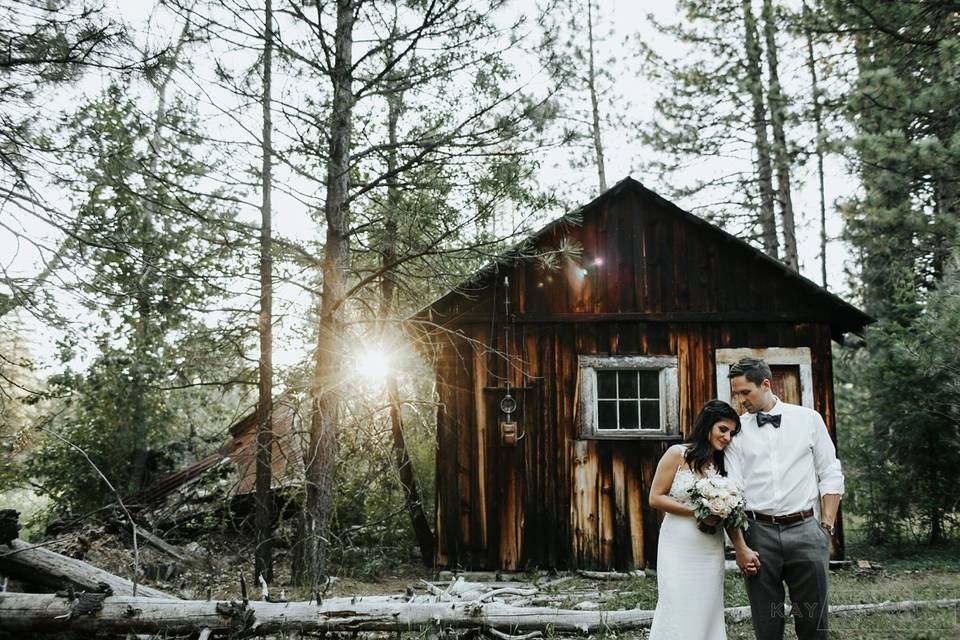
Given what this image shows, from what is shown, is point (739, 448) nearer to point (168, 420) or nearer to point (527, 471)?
point (527, 471)

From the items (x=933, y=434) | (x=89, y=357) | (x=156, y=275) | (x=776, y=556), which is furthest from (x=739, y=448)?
(x=89, y=357)

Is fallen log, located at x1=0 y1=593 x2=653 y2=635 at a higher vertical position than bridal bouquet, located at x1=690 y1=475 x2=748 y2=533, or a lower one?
lower

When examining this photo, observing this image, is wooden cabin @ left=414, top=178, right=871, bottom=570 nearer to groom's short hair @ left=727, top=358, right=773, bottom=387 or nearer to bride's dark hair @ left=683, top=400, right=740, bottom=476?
bride's dark hair @ left=683, top=400, right=740, bottom=476

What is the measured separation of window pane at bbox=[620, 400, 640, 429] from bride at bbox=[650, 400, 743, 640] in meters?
4.55

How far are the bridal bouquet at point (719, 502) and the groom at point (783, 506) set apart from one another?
4.8 inches

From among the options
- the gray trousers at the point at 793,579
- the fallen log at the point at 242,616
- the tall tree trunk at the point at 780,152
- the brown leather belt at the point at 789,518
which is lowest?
the fallen log at the point at 242,616

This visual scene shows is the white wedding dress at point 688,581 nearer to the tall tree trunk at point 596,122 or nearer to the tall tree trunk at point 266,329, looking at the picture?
the tall tree trunk at point 266,329

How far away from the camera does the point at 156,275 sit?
24.0 ft

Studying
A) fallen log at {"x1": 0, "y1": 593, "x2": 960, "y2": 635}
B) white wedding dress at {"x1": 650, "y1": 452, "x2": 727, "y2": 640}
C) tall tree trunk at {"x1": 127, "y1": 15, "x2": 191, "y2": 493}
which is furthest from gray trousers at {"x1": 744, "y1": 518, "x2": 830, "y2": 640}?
tall tree trunk at {"x1": 127, "y1": 15, "x2": 191, "y2": 493}

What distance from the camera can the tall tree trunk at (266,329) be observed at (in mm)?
7309

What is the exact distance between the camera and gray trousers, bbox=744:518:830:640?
3693mm

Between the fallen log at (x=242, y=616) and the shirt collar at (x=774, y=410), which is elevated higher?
the shirt collar at (x=774, y=410)

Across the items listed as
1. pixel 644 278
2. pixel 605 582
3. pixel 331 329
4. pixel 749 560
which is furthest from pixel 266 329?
pixel 749 560

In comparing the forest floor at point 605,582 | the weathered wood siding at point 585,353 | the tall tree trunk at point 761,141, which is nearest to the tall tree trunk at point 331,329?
the forest floor at point 605,582
